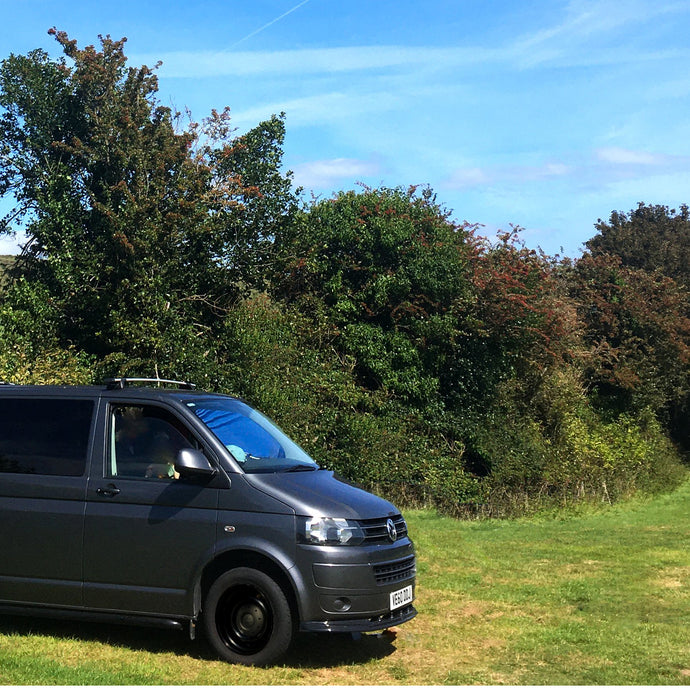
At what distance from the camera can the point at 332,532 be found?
6910mm

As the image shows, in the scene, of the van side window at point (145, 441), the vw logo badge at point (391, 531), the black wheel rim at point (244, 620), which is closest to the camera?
the black wheel rim at point (244, 620)

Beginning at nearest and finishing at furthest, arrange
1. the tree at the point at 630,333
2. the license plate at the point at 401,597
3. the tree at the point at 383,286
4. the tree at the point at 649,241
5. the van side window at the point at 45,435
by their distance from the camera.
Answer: the license plate at the point at 401,597
the van side window at the point at 45,435
the tree at the point at 383,286
the tree at the point at 630,333
the tree at the point at 649,241

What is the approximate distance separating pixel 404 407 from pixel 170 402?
17479 millimetres

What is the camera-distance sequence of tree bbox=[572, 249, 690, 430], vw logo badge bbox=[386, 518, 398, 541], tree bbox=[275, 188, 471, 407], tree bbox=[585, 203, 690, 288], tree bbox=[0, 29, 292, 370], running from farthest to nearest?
tree bbox=[585, 203, 690, 288]
tree bbox=[572, 249, 690, 430]
tree bbox=[275, 188, 471, 407]
tree bbox=[0, 29, 292, 370]
vw logo badge bbox=[386, 518, 398, 541]

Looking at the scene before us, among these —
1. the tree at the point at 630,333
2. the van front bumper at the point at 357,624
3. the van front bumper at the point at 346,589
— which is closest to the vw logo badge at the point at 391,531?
the van front bumper at the point at 346,589

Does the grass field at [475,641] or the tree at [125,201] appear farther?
the tree at [125,201]

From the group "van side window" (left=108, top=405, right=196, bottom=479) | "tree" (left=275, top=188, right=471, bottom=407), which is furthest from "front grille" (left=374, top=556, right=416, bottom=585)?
"tree" (left=275, top=188, right=471, bottom=407)

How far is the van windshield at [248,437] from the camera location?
7504mm

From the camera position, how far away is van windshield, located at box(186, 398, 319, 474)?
7504 mm

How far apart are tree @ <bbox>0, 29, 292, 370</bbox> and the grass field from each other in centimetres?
1051

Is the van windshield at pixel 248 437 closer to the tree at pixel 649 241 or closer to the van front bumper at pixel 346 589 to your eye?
the van front bumper at pixel 346 589

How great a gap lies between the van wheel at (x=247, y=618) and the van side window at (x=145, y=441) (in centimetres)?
103

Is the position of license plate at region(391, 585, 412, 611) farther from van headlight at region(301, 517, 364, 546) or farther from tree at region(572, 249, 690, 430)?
tree at region(572, 249, 690, 430)

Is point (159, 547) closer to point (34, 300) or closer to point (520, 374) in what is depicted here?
point (34, 300)
